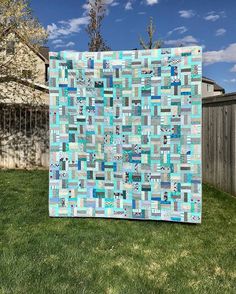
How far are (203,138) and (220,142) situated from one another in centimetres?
102

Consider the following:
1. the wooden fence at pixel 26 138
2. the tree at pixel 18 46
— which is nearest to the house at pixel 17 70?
the tree at pixel 18 46

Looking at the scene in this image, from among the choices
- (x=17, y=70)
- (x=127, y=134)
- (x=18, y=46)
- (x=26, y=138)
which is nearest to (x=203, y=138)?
(x=127, y=134)

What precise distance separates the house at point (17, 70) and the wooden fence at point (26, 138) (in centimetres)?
43

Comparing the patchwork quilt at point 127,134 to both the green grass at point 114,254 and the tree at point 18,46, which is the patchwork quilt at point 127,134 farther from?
the tree at point 18,46

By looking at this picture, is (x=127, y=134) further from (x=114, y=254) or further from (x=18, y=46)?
(x=18, y=46)

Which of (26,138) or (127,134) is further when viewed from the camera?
(26,138)

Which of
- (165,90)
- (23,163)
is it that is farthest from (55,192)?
(23,163)

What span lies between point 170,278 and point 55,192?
2.64 m

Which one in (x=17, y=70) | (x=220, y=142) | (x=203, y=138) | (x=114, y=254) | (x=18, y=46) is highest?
(x=18, y=46)

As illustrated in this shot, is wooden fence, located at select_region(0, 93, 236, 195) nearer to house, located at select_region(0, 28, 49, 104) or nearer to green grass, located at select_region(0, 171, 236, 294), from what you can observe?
house, located at select_region(0, 28, 49, 104)

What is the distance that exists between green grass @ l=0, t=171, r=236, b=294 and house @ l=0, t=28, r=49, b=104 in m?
5.55

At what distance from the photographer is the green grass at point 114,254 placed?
3424 mm

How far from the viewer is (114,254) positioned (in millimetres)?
4238

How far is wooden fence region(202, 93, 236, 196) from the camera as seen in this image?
22.7 feet
